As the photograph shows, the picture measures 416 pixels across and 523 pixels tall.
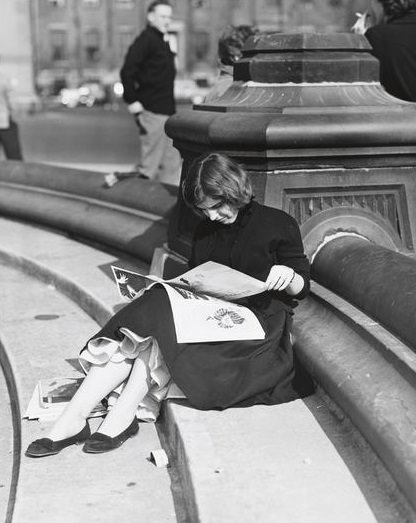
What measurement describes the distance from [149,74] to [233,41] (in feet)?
7.43

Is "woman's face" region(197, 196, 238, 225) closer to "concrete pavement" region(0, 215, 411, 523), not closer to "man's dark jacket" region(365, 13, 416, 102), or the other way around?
"concrete pavement" region(0, 215, 411, 523)

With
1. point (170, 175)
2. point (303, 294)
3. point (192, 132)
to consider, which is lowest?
point (170, 175)

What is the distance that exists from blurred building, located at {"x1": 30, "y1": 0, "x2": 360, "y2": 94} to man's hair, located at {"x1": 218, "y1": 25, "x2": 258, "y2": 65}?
73.7m

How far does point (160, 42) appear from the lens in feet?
28.2

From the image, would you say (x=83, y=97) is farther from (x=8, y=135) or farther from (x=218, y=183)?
(x=218, y=183)

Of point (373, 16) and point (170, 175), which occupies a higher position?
point (373, 16)

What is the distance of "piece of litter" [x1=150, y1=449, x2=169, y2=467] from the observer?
363cm

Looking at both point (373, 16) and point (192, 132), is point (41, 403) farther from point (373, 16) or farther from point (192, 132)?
point (373, 16)

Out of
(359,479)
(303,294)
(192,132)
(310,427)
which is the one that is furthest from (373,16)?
(359,479)

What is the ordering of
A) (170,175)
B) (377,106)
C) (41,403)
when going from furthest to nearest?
1. (170,175)
2. (377,106)
3. (41,403)

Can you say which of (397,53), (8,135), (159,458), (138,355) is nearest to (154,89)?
(397,53)

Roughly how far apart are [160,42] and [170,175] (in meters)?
1.09

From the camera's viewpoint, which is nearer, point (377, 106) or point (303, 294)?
point (303, 294)

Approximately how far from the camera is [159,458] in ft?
11.9
